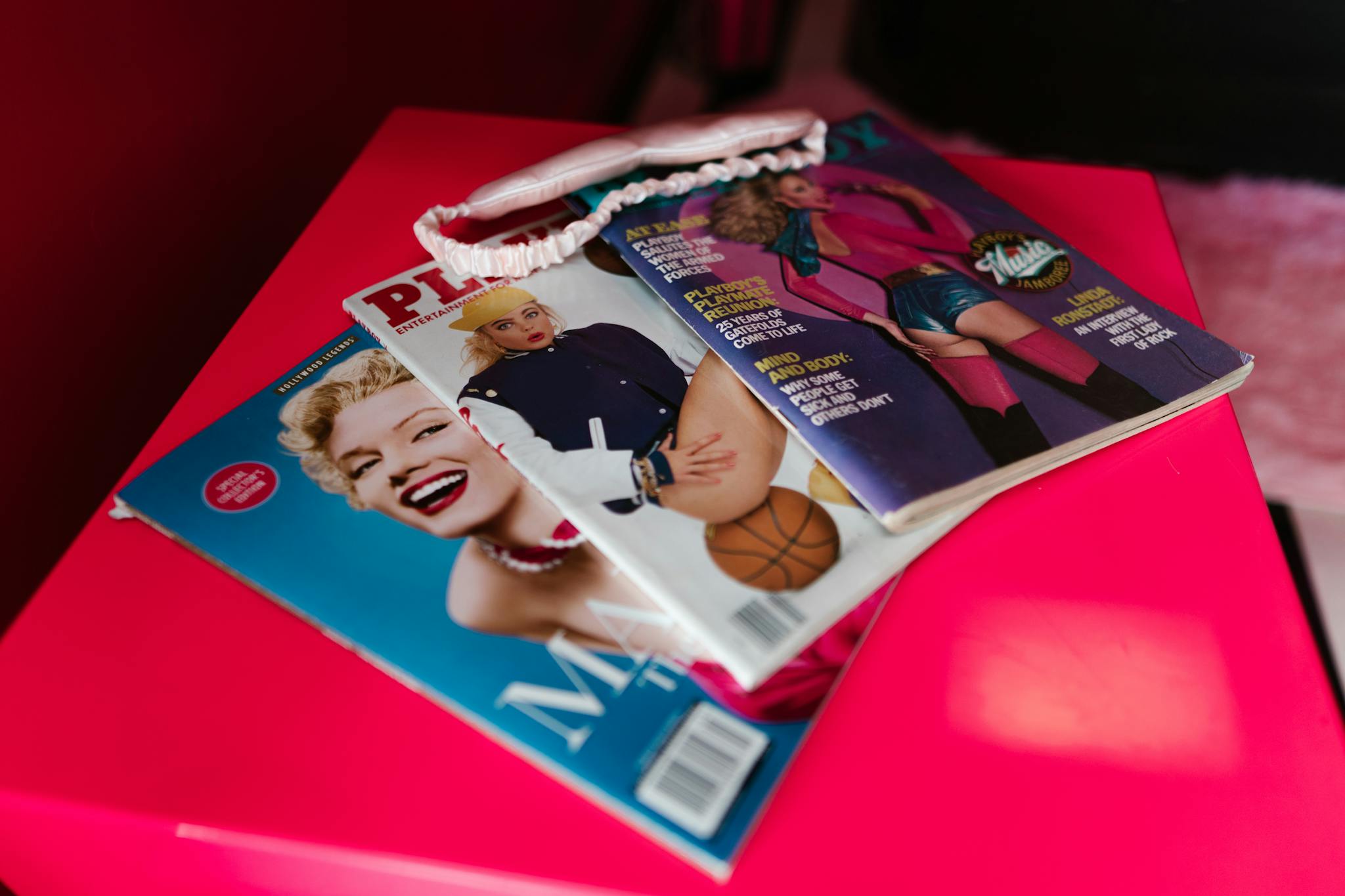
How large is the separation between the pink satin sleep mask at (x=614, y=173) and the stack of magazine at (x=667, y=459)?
14 mm

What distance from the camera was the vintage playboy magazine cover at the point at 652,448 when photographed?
1.17 feet

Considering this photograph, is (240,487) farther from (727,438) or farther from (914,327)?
(914,327)

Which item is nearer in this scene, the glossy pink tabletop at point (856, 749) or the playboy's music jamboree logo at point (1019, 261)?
the glossy pink tabletop at point (856, 749)

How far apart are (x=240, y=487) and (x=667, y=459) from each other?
212mm

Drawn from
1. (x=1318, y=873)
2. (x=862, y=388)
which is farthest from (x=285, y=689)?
(x=1318, y=873)

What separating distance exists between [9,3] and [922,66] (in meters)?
1.41

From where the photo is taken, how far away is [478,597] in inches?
14.5

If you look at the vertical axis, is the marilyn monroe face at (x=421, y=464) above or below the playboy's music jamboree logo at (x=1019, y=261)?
below

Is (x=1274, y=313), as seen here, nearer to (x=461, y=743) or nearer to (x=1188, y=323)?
(x=1188, y=323)

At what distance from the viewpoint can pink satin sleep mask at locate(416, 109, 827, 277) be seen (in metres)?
0.51

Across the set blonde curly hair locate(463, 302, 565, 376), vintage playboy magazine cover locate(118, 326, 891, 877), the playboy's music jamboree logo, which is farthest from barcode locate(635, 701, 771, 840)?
A: the playboy's music jamboree logo

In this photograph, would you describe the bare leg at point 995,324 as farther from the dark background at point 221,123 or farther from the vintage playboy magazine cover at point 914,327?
the dark background at point 221,123

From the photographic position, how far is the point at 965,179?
627 mm

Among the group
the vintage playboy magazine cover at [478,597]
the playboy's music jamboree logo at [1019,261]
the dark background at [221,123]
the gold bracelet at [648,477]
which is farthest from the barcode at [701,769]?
the dark background at [221,123]
